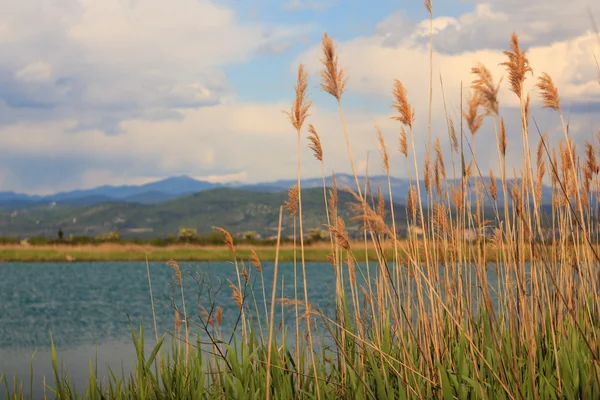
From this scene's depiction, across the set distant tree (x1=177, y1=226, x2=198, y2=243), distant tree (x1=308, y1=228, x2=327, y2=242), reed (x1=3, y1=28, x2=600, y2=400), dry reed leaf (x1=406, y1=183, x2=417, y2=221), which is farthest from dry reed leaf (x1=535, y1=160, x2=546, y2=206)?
distant tree (x1=308, y1=228, x2=327, y2=242)

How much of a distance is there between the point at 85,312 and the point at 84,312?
0.03 m

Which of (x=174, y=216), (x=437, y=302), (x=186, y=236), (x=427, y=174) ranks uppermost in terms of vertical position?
(x=427, y=174)

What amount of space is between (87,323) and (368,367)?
44.3 ft

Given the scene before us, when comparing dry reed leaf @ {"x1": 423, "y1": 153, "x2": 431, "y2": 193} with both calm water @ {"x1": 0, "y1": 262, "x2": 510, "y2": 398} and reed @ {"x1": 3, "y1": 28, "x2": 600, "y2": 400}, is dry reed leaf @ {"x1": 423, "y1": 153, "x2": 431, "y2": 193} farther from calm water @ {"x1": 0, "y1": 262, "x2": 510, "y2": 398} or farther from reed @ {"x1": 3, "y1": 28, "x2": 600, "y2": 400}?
calm water @ {"x1": 0, "y1": 262, "x2": 510, "y2": 398}

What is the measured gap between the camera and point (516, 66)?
10.8ft

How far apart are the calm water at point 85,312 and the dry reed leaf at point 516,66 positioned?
238 cm

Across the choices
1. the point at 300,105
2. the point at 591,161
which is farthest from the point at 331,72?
the point at 591,161

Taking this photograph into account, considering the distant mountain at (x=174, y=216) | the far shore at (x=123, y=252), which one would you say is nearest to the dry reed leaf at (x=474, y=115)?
the far shore at (x=123, y=252)

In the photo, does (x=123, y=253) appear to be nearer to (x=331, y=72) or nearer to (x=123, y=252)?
(x=123, y=252)

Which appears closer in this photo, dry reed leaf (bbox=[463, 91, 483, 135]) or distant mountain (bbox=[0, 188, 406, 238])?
dry reed leaf (bbox=[463, 91, 483, 135])

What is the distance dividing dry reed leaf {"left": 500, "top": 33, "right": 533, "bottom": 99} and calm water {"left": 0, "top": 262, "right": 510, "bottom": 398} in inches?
93.8

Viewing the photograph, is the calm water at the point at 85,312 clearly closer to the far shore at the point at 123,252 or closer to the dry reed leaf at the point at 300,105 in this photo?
the dry reed leaf at the point at 300,105

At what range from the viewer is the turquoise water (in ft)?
36.5

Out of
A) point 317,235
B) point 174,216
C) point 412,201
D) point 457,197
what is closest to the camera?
point 412,201
